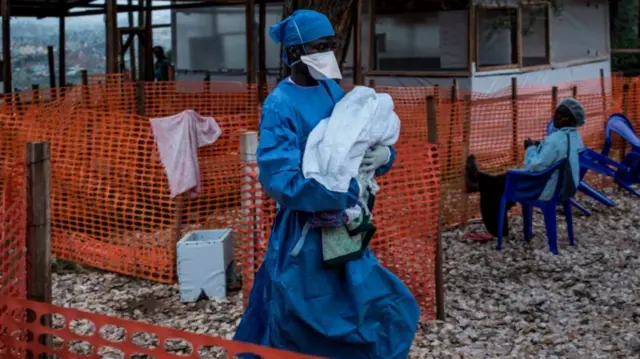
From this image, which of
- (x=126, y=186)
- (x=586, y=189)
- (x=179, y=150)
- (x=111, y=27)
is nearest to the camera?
(x=179, y=150)

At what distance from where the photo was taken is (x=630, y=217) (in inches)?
364

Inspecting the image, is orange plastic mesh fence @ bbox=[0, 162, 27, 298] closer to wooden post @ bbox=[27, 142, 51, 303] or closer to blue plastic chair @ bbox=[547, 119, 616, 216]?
wooden post @ bbox=[27, 142, 51, 303]

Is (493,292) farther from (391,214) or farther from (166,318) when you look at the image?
(166,318)

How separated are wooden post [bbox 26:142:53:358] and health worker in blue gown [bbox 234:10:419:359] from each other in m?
0.98

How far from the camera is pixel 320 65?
10.6 ft

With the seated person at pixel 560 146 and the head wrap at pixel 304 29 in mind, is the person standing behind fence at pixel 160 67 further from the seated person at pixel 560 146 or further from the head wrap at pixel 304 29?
the head wrap at pixel 304 29

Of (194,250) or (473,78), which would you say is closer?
(194,250)

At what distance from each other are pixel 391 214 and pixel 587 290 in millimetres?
1863

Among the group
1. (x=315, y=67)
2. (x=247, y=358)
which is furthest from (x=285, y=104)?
(x=247, y=358)

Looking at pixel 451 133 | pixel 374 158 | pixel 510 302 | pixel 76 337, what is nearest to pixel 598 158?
pixel 451 133

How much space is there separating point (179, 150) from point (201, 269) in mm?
1017

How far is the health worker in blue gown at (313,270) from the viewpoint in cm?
319

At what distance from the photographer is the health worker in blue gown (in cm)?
319

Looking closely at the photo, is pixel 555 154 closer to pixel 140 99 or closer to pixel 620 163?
pixel 620 163
